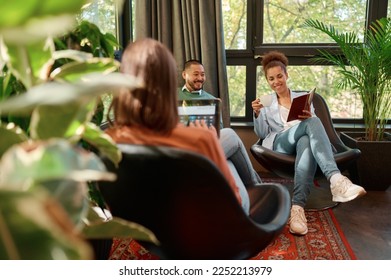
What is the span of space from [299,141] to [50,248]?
233 centimetres

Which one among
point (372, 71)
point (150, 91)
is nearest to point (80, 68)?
point (150, 91)

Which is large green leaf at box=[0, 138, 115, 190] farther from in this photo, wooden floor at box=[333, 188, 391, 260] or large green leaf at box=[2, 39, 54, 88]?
wooden floor at box=[333, 188, 391, 260]

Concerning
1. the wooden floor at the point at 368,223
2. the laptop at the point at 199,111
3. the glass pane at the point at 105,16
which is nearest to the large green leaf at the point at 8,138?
the laptop at the point at 199,111

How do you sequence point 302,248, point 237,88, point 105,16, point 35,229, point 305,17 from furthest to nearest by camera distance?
point 237,88, point 305,17, point 105,16, point 302,248, point 35,229

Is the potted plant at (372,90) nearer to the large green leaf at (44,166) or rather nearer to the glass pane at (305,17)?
the glass pane at (305,17)

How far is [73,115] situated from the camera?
0.62m

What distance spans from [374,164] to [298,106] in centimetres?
84

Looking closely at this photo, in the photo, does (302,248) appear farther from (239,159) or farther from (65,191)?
(65,191)

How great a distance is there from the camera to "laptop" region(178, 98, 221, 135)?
1451 mm

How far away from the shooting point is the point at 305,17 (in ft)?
11.5

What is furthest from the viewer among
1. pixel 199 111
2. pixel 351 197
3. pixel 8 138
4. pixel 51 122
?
pixel 351 197

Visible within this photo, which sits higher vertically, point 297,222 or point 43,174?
point 43,174
